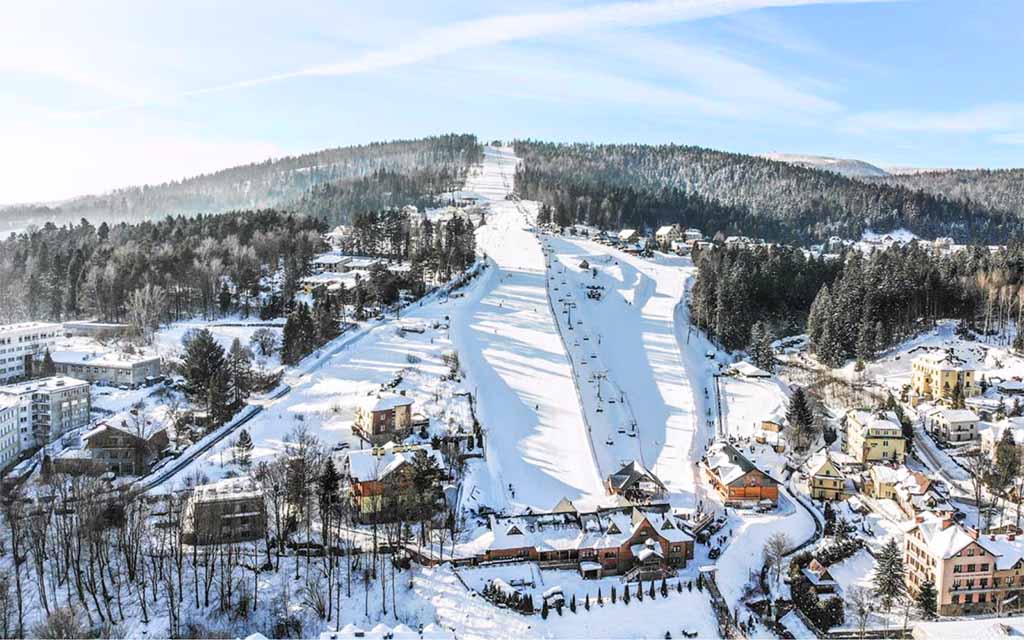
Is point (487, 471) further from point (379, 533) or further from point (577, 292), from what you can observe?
point (577, 292)

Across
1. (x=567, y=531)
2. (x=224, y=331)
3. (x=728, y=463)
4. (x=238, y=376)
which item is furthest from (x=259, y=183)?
(x=567, y=531)

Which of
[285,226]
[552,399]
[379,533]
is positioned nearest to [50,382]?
[379,533]

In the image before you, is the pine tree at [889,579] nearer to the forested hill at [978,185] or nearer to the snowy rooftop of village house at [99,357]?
the snowy rooftop of village house at [99,357]

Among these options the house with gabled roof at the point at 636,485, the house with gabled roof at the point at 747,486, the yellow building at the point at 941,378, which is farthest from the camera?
the yellow building at the point at 941,378

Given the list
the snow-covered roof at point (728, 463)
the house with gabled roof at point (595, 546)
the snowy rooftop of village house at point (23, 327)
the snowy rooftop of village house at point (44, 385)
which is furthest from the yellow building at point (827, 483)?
the snowy rooftop of village house at point (23, 327)

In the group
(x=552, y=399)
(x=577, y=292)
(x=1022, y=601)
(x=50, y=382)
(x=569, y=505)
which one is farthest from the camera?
(x=577, y=292)

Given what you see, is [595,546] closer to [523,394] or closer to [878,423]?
[523,394]
